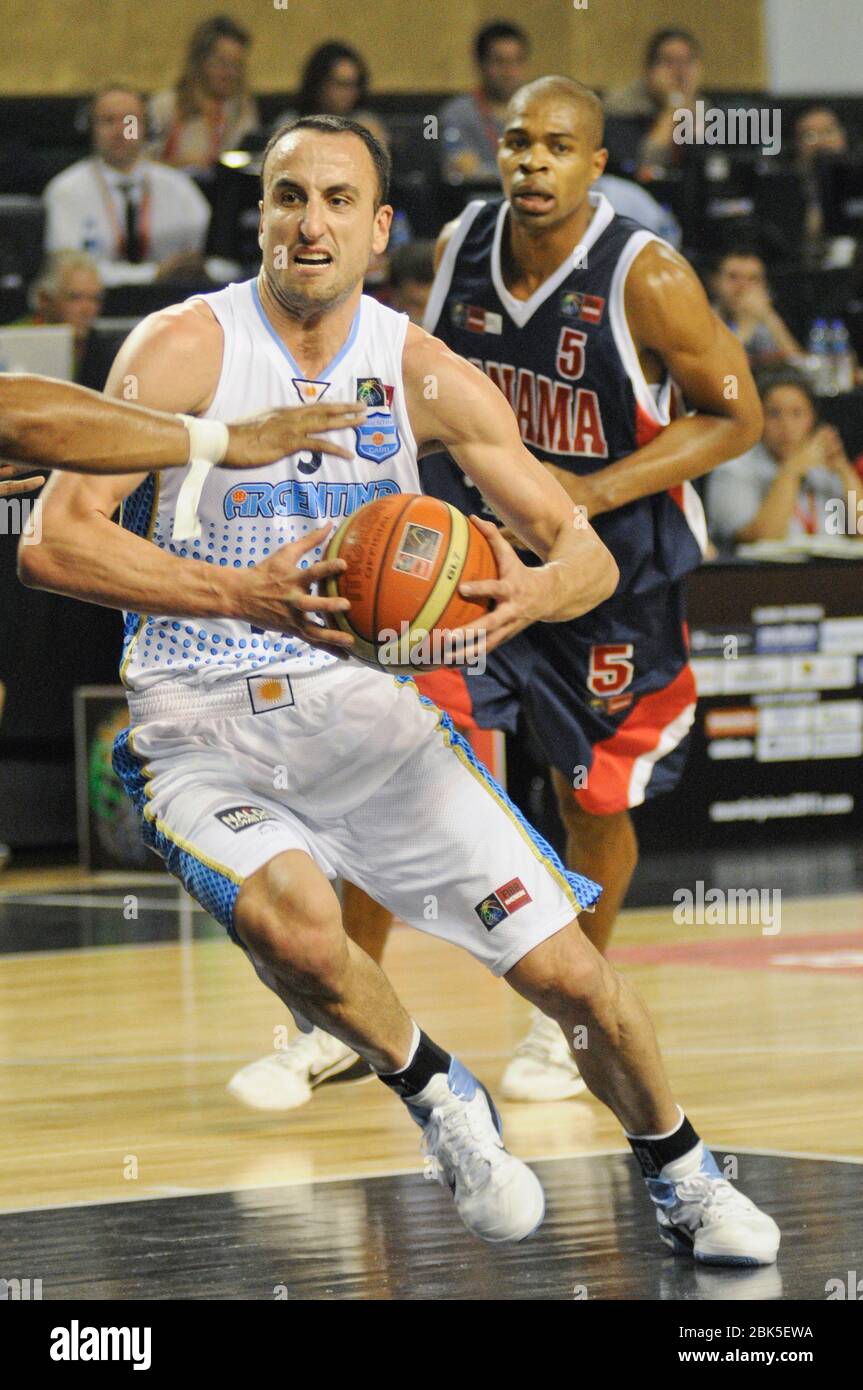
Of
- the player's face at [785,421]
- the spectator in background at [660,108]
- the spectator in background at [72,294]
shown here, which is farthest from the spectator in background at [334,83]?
the player's face at [785,421]

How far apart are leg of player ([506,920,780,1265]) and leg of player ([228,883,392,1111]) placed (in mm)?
1443

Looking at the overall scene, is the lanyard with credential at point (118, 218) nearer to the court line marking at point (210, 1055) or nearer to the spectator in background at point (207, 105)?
the spectator in background at point (207, 105)

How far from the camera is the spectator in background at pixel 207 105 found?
432 inches

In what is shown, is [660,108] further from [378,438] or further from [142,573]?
[142,573]

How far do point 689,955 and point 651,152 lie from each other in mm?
5723

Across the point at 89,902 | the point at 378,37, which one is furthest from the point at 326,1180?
the point at 378,37

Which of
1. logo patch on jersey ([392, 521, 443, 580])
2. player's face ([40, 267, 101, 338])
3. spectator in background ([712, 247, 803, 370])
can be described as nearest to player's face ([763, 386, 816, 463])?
spectator in background ([712, 247, 803, 370])

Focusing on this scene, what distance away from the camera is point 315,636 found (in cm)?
362

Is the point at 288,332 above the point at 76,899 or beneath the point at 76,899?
above

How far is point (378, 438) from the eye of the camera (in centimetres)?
409

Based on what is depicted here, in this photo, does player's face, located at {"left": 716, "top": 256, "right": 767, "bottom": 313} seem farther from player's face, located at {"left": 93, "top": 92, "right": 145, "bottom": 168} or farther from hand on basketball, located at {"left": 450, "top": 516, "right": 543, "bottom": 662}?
hand on basketball, located at {"left": 450, "top": 516, "right": 543, "bottom": 662}

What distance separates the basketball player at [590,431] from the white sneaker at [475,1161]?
1450mm
